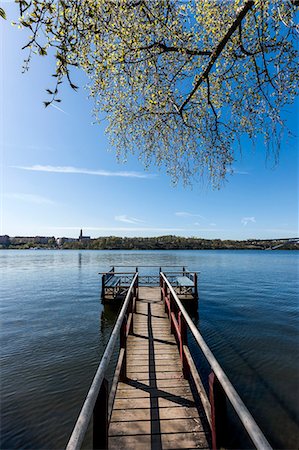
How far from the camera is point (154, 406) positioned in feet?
12.7

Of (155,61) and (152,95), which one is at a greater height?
(155,61)

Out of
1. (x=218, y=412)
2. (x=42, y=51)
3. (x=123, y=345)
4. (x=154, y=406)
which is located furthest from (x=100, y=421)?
(x=42, y=51)

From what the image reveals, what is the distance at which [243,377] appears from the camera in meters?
7.71

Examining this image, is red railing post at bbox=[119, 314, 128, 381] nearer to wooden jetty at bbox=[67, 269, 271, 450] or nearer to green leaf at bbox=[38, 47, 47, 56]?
wooden jetty at bbox=[67, 269, 271, 450]

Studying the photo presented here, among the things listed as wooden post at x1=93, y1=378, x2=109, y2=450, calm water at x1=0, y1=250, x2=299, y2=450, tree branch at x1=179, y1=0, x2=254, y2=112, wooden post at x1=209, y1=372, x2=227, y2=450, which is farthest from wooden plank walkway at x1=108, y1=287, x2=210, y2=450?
tree branch at x1=179, y1=0, x2=254, y2=112

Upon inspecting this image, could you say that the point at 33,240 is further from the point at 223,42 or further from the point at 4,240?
the point at 223,42

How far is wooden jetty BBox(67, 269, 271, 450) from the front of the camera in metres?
2.09

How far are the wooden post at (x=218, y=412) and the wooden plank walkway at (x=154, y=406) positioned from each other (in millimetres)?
473

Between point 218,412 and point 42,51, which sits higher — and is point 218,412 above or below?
below

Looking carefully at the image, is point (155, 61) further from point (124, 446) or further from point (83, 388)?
point (83, 388)

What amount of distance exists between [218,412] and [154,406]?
59.6 inches

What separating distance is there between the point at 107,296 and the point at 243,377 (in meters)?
9.83

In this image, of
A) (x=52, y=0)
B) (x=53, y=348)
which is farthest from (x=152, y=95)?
(x=53, y=348)

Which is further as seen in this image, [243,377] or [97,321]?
[97,321]
